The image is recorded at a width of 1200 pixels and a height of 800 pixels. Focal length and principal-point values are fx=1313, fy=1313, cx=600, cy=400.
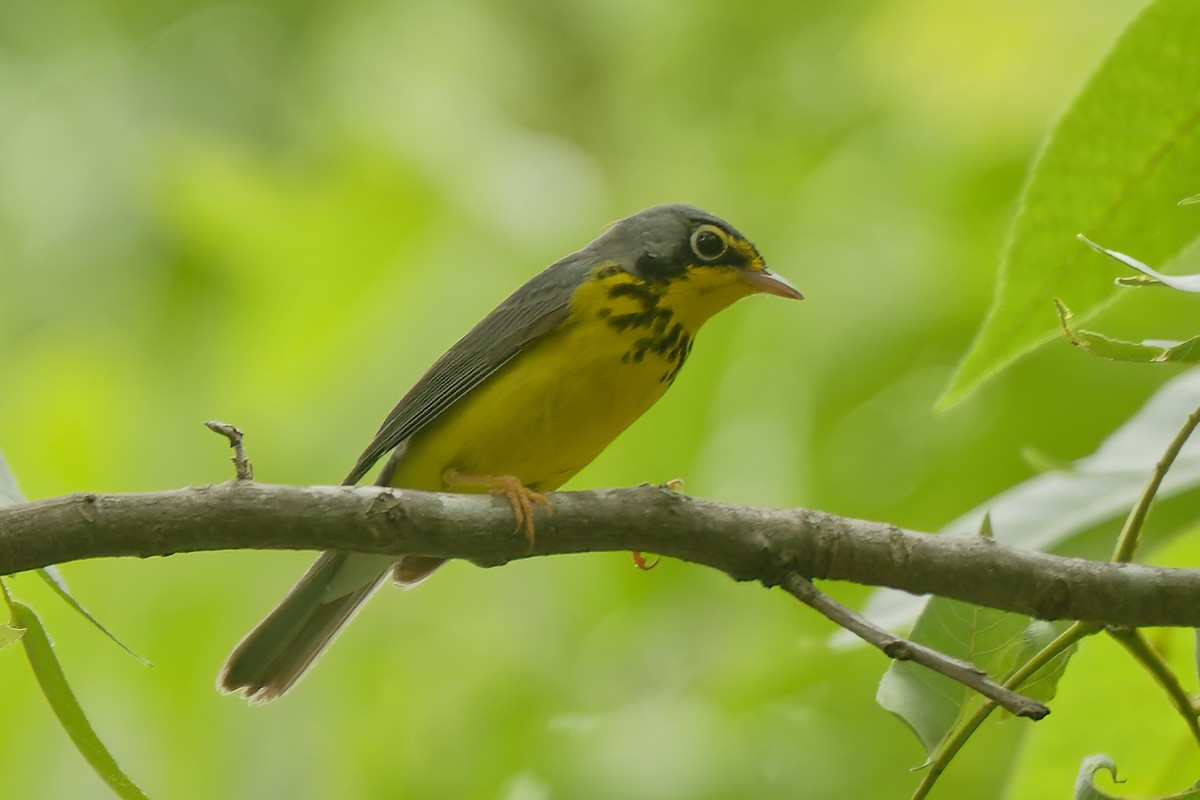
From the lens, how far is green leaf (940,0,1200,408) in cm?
240

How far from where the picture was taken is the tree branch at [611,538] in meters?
2.20

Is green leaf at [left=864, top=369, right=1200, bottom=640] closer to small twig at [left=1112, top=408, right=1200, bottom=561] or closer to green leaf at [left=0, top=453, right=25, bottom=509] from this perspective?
small twig at [left=1112, top=408, right=1200, bottom=561]

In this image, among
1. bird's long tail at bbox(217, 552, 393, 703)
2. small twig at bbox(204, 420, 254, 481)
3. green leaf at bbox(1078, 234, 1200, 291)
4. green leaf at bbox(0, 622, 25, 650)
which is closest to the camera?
green leaf at bbox(1078, 234, 1200, 291)

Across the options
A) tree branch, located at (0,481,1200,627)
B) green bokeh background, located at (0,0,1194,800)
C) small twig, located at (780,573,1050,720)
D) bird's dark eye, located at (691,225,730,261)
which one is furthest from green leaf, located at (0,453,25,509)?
bird's dark eye, located at (691,225,730,261)

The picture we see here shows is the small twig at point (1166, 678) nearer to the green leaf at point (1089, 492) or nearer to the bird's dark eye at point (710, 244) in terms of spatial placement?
the green leaf at point (1089, 492)

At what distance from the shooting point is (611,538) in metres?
2.65

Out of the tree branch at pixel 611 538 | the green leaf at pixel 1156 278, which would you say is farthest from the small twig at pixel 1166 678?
the green leaf at pixel 1156 278

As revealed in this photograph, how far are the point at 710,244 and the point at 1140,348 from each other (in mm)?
2321

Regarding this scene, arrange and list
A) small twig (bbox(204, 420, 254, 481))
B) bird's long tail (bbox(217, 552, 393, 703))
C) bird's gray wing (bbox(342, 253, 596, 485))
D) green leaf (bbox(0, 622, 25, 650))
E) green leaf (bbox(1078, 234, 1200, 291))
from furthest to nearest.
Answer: bird's gray wing (bbox(342, 253, 596, 485)) → bird's long tail (bbox(217, 552, 393, 703)) → small twig (bbox(204, 420, 254, 481)) → green leaf (bbox(0, 622, 25, 650)) → green leaf (bbox(1078, 234, 1200, 291))

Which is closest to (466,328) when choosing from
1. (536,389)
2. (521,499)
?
(536,389)

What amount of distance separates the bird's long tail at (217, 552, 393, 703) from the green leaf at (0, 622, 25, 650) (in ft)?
6.08

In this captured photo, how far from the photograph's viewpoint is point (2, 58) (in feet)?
17.9

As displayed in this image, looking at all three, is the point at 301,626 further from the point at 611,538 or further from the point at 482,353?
the point at 611,538

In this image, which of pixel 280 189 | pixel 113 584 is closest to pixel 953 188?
pixel 280 189
